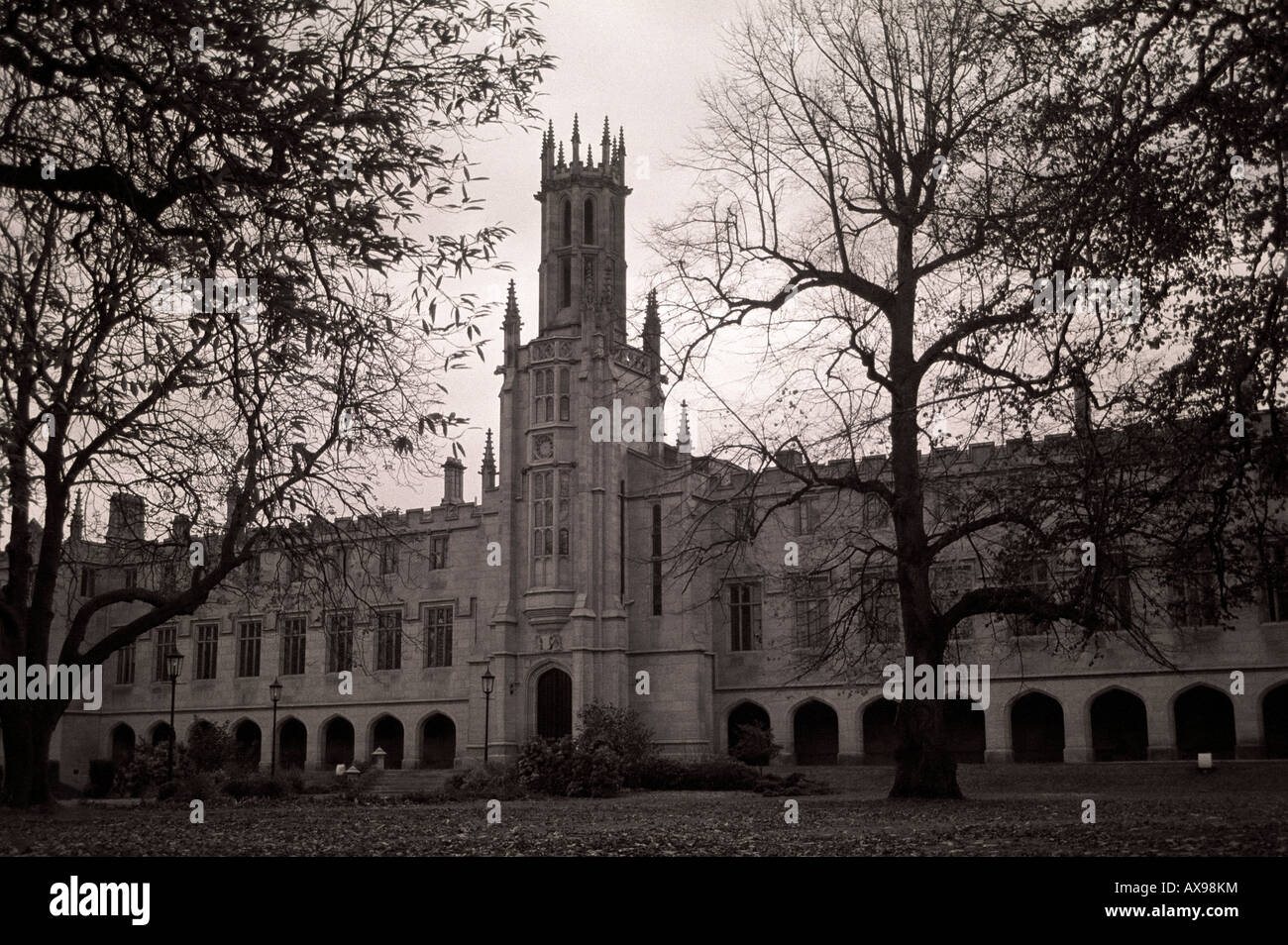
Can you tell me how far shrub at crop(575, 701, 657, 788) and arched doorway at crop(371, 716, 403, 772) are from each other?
41.2 ft

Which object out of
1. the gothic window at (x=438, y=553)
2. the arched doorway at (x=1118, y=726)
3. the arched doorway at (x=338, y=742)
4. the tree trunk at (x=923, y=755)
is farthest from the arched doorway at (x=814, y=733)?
the tree trunk at (x=923, y=755)

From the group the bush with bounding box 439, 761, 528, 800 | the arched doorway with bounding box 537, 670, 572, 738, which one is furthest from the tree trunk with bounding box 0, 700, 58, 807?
the arched doorway with bounding box 537, 670, 572, 738

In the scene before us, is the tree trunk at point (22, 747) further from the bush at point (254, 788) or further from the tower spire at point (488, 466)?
the tower spire at point (488, 466)

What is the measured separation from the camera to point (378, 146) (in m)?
9.11

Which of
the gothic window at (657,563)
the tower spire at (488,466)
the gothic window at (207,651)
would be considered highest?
the tower spire at (488,466)

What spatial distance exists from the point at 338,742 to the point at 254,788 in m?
21.7

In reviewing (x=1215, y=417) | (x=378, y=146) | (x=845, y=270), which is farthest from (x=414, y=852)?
(x=845, y=270)

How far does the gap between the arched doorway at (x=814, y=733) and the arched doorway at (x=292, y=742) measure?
19.9 meters

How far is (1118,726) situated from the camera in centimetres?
3650

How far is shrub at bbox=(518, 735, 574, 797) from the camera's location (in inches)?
1145

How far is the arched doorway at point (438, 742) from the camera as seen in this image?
1774 inches

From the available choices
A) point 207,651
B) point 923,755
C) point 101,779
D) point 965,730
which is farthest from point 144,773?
point 923,755

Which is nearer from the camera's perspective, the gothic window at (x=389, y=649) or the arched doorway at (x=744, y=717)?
the arched doorway at (x=744, y=717)

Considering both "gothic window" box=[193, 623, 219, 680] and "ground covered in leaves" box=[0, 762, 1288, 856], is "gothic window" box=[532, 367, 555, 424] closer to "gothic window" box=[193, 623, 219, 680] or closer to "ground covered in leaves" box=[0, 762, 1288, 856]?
"gothic window" box=[193, 623, 219, 680]
